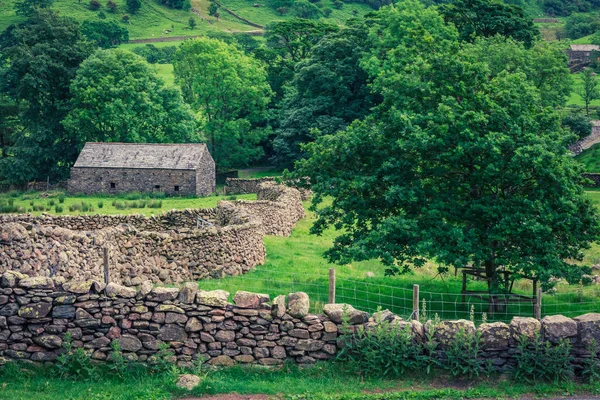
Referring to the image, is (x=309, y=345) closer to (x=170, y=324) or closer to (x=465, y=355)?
(x=170, y=324)

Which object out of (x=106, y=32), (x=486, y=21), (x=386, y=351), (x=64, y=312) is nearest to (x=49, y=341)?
(x=64, y=312)

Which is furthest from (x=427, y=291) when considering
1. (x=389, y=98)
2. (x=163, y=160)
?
(x=163, y=160)

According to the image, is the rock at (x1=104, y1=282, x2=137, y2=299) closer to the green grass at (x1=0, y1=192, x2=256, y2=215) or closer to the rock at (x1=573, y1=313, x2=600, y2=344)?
the rock at (x1=573, y1=313, x2=600, y2=344)

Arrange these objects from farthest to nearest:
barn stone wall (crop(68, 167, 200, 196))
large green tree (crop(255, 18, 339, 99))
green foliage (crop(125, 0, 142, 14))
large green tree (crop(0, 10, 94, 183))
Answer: green foliage (crop(125, 0, 142, 14)) < large green tree (crop(255, 18, 339, 99)) < large green tree (crop(0, 10, 94, 183)) < barn stone wall (crop(68, 167, 200, 196))

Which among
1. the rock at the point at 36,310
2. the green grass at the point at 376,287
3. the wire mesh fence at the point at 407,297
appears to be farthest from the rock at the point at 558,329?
the rock at the point at 36,310

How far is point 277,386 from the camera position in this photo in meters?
14.5

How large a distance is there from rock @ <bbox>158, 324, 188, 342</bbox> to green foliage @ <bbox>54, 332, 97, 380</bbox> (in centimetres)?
134

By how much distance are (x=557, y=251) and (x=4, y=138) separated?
65062 millimetres

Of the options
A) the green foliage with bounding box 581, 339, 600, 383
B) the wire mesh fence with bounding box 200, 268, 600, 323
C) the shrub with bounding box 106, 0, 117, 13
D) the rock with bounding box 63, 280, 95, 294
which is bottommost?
the wire mesh fence with bounding box 200, 268, 600, 323

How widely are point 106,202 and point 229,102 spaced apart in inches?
943

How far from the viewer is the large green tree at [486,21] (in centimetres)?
7219

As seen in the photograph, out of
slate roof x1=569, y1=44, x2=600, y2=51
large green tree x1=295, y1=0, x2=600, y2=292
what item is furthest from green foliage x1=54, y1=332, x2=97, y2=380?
slate roof x1=569, y1=44, x2=600, y2=51

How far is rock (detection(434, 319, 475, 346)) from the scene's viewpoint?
14.8 metres

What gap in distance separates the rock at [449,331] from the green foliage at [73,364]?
616 centimetres
